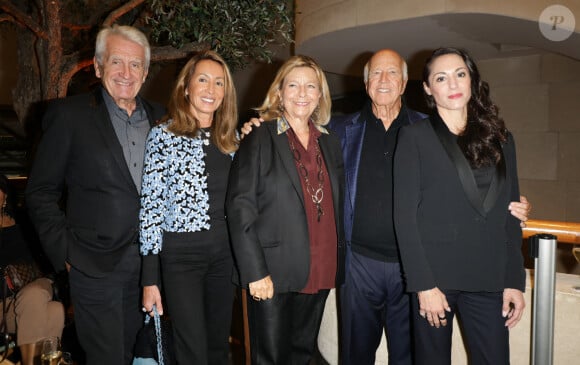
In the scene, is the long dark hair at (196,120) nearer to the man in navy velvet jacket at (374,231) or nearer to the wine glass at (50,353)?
the man in navy velvet jacket at (374,231)

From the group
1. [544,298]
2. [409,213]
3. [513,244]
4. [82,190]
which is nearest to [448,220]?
[409,213]

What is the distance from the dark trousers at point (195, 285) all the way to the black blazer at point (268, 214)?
6.7 inches

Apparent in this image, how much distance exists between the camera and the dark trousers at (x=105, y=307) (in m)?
2.05

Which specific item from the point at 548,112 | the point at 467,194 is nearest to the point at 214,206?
→ the point at 467,194

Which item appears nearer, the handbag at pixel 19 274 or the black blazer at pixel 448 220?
the black blazer at pixel 448 220

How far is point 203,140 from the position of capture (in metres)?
2.09

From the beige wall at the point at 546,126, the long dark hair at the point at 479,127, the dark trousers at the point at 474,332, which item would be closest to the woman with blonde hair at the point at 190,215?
the dark trousers at the point at 474,332

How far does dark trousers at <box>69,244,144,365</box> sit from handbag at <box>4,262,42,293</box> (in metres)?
1.21

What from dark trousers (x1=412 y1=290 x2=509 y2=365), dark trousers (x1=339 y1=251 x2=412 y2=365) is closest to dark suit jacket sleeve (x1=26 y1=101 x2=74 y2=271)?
dark trousers (x1=339 y1=251 x2=412 y2=365)

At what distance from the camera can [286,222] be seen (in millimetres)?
1941

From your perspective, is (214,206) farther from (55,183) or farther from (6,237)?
(6,237)

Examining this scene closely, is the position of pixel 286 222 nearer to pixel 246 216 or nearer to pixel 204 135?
pixel 246 216

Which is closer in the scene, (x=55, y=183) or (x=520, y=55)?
(x=55, y=183)

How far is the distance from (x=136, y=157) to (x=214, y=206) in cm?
46
